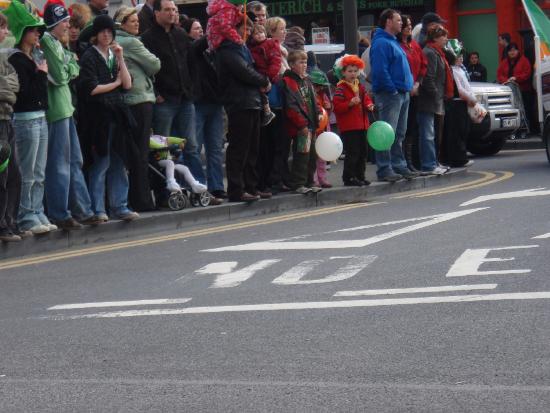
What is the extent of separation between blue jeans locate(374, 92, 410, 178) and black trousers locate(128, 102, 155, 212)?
3.94 metres

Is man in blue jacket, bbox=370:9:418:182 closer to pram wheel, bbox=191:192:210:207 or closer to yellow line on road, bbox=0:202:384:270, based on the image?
yellow line on road, bbox=0:202:384:270

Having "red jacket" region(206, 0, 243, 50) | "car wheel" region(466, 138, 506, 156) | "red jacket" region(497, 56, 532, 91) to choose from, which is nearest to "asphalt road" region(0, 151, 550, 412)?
"red jacket" region(206, 0, 243, 50)

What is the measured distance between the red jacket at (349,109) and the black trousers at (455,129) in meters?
3.42

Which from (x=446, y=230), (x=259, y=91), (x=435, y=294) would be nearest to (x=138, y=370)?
(x=435, y=294)

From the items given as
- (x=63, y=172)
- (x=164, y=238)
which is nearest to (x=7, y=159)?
A: (x=63, y=172)

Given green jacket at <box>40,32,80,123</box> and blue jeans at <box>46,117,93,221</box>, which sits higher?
green jacket at <box>40,32,80,123</box>

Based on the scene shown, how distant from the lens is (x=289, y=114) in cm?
1644

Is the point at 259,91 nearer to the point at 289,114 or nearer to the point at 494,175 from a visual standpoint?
the point at 289,114

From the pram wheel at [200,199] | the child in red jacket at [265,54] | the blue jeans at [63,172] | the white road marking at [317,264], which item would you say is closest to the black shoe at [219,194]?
the pram wheel at [200,199]

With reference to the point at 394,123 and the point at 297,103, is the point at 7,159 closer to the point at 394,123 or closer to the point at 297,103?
the point at 297,103

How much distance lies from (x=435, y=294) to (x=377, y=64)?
337 inches

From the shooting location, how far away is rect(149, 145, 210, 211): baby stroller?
15.0 meters

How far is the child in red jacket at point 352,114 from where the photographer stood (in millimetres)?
17266

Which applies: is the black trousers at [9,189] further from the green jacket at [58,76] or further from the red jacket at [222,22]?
the red jacket at [222,22]
